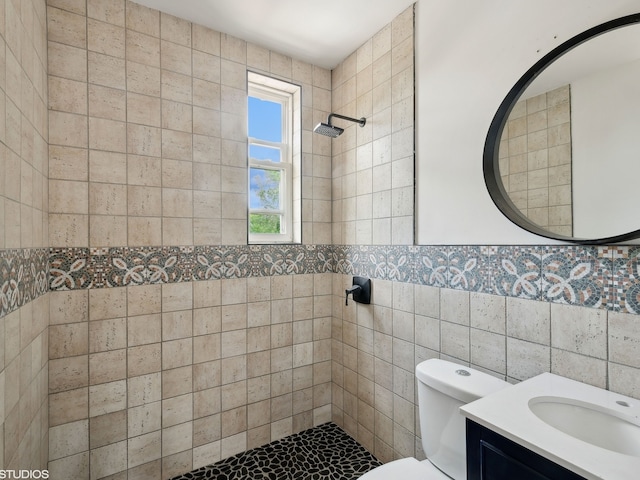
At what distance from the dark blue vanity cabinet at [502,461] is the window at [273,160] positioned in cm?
159

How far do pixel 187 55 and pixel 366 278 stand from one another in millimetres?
1692

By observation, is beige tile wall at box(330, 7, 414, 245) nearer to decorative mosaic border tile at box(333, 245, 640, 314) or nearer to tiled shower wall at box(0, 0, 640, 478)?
tiled shower wall at box(0, 0, 640, 478)

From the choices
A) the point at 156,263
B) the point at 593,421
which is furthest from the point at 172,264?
the point at 593,421

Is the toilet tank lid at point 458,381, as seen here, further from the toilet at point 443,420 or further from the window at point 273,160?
the window at point 273,160

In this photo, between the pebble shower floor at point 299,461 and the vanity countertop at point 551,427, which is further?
the pebble shower floor at point 299,461

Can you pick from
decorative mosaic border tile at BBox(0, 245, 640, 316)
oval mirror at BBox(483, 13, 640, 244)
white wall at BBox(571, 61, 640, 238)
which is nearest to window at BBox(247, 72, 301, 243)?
decorative mosaic border tile at BBox(0, 245, 640, 316)

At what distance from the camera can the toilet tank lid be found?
1176mm

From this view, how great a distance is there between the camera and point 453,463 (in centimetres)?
123

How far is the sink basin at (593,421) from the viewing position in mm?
880

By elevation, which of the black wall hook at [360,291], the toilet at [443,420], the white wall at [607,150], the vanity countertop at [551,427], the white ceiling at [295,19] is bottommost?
the toilet at [443,420]

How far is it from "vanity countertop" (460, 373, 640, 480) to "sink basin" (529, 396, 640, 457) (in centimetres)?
1

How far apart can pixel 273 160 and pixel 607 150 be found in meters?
1.79

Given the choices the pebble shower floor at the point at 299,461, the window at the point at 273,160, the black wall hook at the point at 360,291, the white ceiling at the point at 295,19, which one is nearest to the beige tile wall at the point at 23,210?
the white ceiling at the point at 295,19

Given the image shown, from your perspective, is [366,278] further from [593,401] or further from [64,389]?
[64,389]
